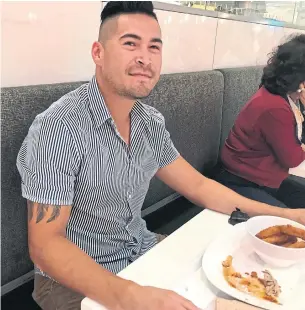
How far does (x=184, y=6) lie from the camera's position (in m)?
1.91

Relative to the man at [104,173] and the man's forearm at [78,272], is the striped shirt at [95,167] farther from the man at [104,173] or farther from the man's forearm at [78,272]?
the man's forearm at [78,272]

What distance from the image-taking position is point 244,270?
86cm

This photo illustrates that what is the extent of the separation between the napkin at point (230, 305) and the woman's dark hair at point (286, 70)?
138 centimetres

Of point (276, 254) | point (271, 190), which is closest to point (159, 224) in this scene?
point (271, 190)

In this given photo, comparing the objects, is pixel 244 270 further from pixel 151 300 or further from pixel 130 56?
pixel 130 56

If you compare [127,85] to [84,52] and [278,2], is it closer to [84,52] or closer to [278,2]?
[84,52]

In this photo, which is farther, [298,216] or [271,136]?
[271,136]

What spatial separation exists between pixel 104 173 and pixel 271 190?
3.84 ft

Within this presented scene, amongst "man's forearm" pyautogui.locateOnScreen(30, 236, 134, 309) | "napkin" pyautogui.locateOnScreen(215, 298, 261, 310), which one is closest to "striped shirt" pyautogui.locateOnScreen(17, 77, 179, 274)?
"man's forearm" pyautogui.locateOnScreen(30, 236, 134, 309)

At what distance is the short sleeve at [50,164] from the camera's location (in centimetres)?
92

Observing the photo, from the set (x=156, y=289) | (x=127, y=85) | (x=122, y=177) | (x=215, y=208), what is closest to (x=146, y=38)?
(x=127, y=85)

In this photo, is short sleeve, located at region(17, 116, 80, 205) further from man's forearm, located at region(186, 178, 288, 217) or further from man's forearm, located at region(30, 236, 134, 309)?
man's forearm, located at region(186, 178, 288, 217)

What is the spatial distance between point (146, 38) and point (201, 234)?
0.56m

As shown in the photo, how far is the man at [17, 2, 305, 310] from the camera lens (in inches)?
34.8
